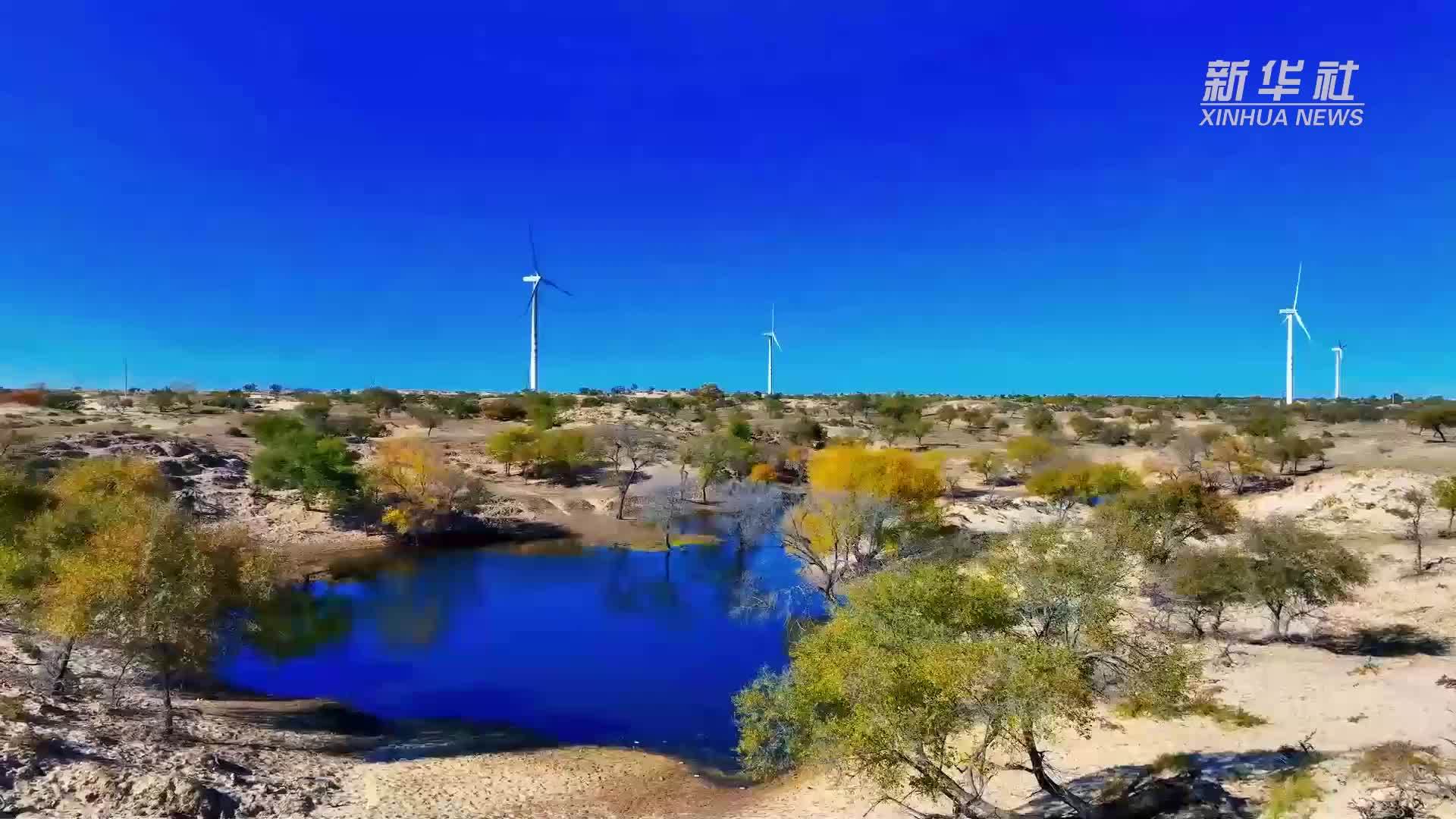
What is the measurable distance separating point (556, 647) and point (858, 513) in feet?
43.7

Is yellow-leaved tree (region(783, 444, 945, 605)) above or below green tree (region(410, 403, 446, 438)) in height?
below

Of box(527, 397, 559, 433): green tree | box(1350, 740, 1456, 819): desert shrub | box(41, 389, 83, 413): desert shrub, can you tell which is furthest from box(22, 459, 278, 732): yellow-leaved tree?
box(41, 389, 83, 413): desert shrub

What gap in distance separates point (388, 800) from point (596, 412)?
3595 inches

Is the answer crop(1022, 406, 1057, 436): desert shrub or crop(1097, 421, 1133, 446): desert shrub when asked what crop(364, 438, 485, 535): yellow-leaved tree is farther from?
crop(1097, 421, 1133, 446): desert shrub

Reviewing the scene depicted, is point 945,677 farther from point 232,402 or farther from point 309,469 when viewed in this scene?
point 232,402

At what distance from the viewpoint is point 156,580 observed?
19.3 metres

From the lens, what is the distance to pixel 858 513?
35.8m

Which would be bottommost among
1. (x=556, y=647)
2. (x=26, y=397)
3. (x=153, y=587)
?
(x=556, y=647)

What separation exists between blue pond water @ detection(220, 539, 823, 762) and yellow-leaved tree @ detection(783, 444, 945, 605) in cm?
236

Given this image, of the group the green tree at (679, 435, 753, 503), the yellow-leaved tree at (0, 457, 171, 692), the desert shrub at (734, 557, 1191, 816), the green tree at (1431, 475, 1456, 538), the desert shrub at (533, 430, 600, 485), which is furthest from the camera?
the desert shrub at (533, 430, 600, 485)

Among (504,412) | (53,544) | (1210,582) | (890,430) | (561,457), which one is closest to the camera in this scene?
(53,544)

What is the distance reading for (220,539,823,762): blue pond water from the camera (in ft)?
87.0

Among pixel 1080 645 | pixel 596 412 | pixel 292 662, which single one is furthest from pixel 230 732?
pixel 596 412

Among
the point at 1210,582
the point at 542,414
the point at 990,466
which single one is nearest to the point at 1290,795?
the point at 1210,582
